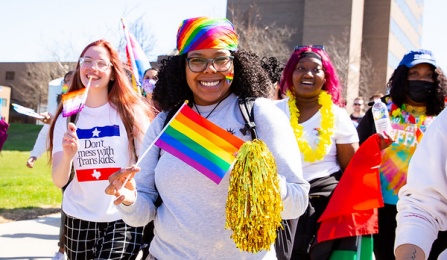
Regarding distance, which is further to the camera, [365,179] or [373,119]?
[373,119]

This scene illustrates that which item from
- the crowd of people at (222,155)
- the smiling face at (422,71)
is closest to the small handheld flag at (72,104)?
the crowd of people at (222,155)

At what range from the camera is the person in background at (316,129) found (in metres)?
4.38

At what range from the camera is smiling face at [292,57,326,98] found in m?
4.84

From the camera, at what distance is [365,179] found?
4.38 meters

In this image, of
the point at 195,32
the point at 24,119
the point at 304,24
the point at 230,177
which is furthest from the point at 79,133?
the point at 24,119

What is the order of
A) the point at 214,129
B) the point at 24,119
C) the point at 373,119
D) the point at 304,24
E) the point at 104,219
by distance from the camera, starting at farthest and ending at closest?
the point at 24,119 → the point at 304,24 → the point at 373,119 → the point at 104,219 → the point at 214,129

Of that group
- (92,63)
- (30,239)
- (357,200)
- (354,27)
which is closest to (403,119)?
(357,200)

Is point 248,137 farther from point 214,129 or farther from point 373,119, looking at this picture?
point 373,119

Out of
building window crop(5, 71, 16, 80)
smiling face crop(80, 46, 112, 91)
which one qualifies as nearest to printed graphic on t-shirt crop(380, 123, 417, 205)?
smiling face crop(80, 46, 112, 91)

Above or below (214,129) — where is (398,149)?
below

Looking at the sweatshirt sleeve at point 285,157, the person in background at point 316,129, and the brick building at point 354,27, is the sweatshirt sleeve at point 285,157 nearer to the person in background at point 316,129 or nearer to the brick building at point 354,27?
the person in background at point 316,129

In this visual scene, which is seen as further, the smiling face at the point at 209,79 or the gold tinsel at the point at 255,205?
the smiling face at the point at 209,79

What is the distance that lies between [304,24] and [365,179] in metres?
50.8

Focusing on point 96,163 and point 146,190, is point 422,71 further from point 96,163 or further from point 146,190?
point 146,190
